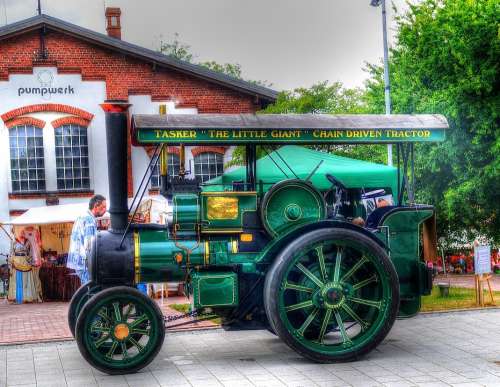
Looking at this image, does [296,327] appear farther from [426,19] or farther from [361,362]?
[426,19]

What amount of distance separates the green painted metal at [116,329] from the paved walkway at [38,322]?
268cm

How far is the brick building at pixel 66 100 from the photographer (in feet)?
74.6

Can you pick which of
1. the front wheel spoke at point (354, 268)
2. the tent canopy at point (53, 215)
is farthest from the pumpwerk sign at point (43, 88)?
the front wheel spoke at point (354, 268)

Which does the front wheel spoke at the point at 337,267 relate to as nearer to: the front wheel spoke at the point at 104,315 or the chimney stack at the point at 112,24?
the front wheel spoke at the point at 104,315

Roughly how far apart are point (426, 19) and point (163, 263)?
42.6 ft

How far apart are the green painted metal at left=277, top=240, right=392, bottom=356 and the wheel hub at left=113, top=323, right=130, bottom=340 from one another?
1.55 m

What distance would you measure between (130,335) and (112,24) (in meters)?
19.8

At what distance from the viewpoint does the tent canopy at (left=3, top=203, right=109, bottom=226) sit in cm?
1858

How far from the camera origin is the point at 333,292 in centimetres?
858

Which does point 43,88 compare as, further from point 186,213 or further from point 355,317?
point 355,317

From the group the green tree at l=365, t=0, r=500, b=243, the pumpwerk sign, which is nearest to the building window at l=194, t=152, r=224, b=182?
the pumpwerk sign

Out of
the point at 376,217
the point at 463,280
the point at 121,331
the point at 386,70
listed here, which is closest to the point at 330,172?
the point at 376,217

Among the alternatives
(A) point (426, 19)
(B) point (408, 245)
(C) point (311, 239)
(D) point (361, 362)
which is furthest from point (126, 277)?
(A) point (426, 19)

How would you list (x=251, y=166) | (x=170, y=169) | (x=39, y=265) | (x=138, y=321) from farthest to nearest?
(x=170, y=169), (x=39, y=265), (x=251, y=166), (x=138, y=321)
